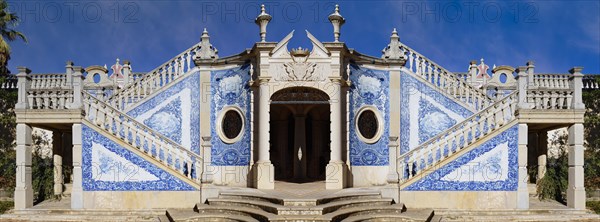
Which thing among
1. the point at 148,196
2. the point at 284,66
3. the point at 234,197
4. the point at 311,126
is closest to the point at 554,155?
the point at 311,126

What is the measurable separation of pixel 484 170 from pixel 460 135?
3.56 feet

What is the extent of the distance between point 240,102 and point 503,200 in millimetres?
8427

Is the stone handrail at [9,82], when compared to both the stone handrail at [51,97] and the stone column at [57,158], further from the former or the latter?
the stone handrail at [51,97]

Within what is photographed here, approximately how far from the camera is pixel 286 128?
20469 millimetres

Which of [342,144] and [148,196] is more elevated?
[342,144]

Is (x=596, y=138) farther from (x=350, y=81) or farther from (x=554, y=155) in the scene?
(x=350, y=81)

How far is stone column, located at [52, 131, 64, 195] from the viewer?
63.2 feet

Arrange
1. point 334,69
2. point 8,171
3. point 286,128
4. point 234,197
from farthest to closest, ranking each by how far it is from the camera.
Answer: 1. point 286,128
2. point 8,171
3. point 334,69
4. point 234,197

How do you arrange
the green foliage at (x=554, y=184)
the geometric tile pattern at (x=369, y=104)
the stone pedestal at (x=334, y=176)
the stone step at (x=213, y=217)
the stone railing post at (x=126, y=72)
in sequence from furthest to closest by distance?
the stone railing post at (x=126, y=72) < the geometric tile pattern at (x=369, y=104) < the green foliage at (x=554, y=184) < the stone pedestal at (x=334, y=176) < the stone step at (x=213, y=217)

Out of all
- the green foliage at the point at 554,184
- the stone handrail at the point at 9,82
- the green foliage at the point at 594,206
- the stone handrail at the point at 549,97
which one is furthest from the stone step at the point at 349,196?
the stone handrail at the point at 9,82

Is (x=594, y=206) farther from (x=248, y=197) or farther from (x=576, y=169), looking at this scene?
(x=248, y=197)

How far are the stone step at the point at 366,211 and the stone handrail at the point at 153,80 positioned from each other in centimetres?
868

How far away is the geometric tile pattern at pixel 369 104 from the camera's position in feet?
62.0

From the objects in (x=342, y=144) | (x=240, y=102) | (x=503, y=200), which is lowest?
(x=503, y=200)
